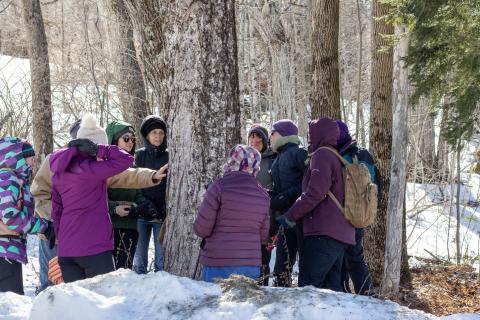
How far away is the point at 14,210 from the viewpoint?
15.3 ft

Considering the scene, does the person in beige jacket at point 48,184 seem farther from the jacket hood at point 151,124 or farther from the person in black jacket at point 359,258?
the person in black jacket at point 359,258

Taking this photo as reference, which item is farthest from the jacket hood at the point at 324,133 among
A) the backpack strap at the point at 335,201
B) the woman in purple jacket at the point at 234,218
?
the woman in purple jacket at the point at 234,218

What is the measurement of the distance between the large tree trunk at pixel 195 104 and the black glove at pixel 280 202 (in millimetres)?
1015


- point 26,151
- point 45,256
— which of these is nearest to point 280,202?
point 45,256

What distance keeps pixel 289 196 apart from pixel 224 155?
42.4 inches

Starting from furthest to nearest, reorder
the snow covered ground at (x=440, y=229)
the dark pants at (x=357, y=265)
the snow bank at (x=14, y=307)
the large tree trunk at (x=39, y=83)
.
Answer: the snow covered ground at (x=440, y=229) < the large tree trunk at (x=39, y=83) < the dark pants at (x=357, y=265) < the snow bank at (x=14, y=307)

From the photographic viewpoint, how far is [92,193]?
15.9 feet

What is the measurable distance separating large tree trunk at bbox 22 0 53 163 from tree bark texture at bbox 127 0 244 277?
602 cm

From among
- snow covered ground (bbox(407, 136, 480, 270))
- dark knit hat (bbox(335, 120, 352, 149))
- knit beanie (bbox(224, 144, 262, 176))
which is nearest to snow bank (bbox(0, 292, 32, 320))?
knit beanie (bbox(224, 144, 262, 176))

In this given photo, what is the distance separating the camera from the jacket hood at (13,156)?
4.71m

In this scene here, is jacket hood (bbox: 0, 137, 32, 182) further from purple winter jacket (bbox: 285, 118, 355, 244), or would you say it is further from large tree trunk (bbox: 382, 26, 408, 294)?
large tree trunk (bbox: 382, 26, 408, 294)

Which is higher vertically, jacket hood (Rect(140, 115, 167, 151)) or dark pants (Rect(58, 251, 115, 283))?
jacket hood (Rect(140, 115, 167, 151))

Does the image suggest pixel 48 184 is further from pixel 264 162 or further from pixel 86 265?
pixel 264 162

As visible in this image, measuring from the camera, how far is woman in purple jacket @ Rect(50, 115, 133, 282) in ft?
15.6
